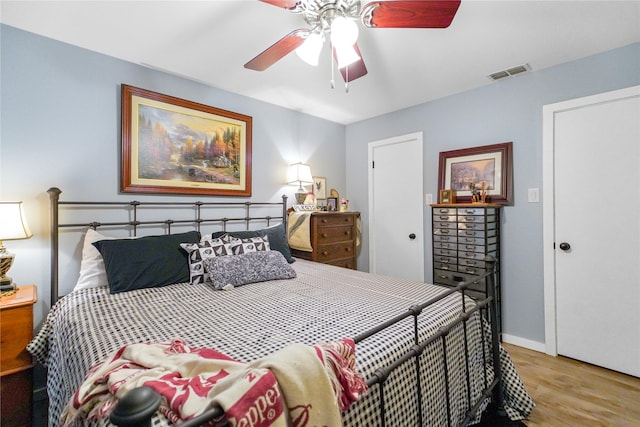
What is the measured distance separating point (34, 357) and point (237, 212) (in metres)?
1.77

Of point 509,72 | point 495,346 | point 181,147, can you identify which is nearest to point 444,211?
point 509,72

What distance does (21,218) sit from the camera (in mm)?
1703

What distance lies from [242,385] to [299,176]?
275 centimetres

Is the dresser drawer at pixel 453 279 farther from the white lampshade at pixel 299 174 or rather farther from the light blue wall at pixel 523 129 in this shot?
the white lampshade at pixel 299 174

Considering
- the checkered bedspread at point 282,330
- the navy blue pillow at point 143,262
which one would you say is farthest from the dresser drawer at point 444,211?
the navy blue pillow at point 143,262

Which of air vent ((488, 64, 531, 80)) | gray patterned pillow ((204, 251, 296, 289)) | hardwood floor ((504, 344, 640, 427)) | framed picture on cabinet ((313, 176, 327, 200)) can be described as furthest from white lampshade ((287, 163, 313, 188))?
hardwood floor ((504, 344, 640, 427))

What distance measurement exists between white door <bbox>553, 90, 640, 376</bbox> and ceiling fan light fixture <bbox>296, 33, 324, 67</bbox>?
216cm

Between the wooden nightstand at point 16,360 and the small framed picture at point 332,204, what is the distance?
2736mm

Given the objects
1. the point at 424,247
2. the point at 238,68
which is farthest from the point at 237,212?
the point at 424,247

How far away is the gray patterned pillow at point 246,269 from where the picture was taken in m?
1.96

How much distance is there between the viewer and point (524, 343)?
2.60 metres

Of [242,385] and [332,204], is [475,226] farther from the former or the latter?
[242,385]

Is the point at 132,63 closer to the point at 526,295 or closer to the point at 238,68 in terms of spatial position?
the point at 238,68

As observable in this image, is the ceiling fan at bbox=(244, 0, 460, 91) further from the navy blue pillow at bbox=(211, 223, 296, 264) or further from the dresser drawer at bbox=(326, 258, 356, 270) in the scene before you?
the dresser drawer at bbox=(326, 258, 356, 270)
